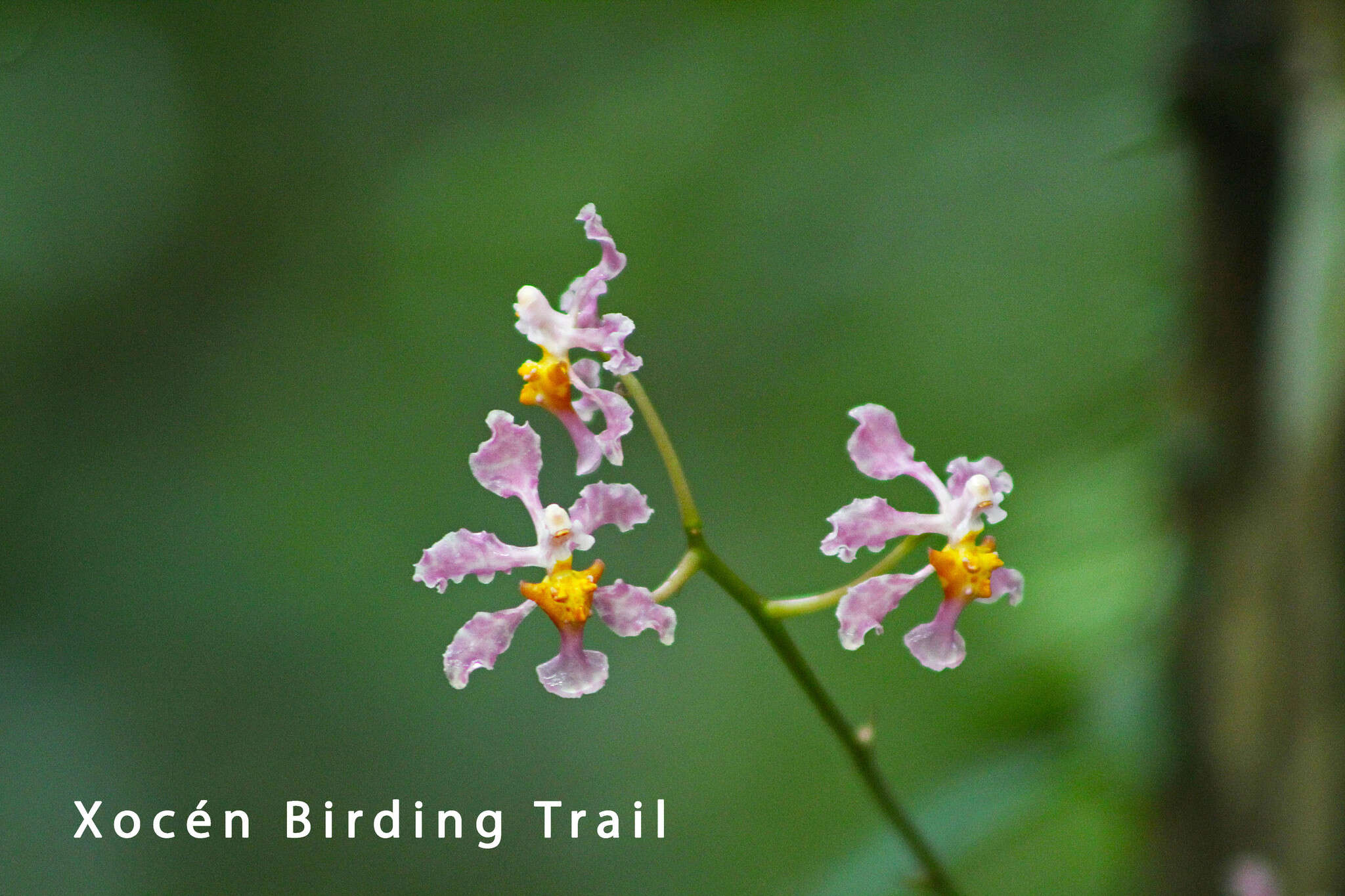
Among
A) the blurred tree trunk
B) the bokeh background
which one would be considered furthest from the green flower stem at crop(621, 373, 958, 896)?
the bokeh background

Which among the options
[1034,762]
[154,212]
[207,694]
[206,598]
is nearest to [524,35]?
[154,212]

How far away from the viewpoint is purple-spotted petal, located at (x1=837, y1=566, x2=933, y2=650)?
2.04ft

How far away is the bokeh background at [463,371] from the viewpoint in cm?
220

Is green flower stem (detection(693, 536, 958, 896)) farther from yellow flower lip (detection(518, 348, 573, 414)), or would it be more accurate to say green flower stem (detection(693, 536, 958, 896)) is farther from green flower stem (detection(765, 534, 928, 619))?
yellow flower lip (detection(518, 348, 573, 414))

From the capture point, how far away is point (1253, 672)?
1.10 metres

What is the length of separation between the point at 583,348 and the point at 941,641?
27 centimetres

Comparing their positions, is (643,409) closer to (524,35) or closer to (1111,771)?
(1111,771)

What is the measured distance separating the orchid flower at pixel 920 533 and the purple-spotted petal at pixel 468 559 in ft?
0.56

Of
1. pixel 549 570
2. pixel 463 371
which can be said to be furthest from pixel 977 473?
pixel 463 371

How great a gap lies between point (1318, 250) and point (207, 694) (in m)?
2.33

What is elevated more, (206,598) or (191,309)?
(191,309)

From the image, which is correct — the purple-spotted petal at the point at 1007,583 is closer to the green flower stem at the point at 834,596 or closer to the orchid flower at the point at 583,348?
the green flower stem at the point at 834,596

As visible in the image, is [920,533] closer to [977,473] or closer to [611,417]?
[977,473]

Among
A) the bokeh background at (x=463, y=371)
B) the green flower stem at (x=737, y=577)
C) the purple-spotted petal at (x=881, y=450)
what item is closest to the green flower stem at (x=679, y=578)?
the green flower stem at (x=737, y=577)
